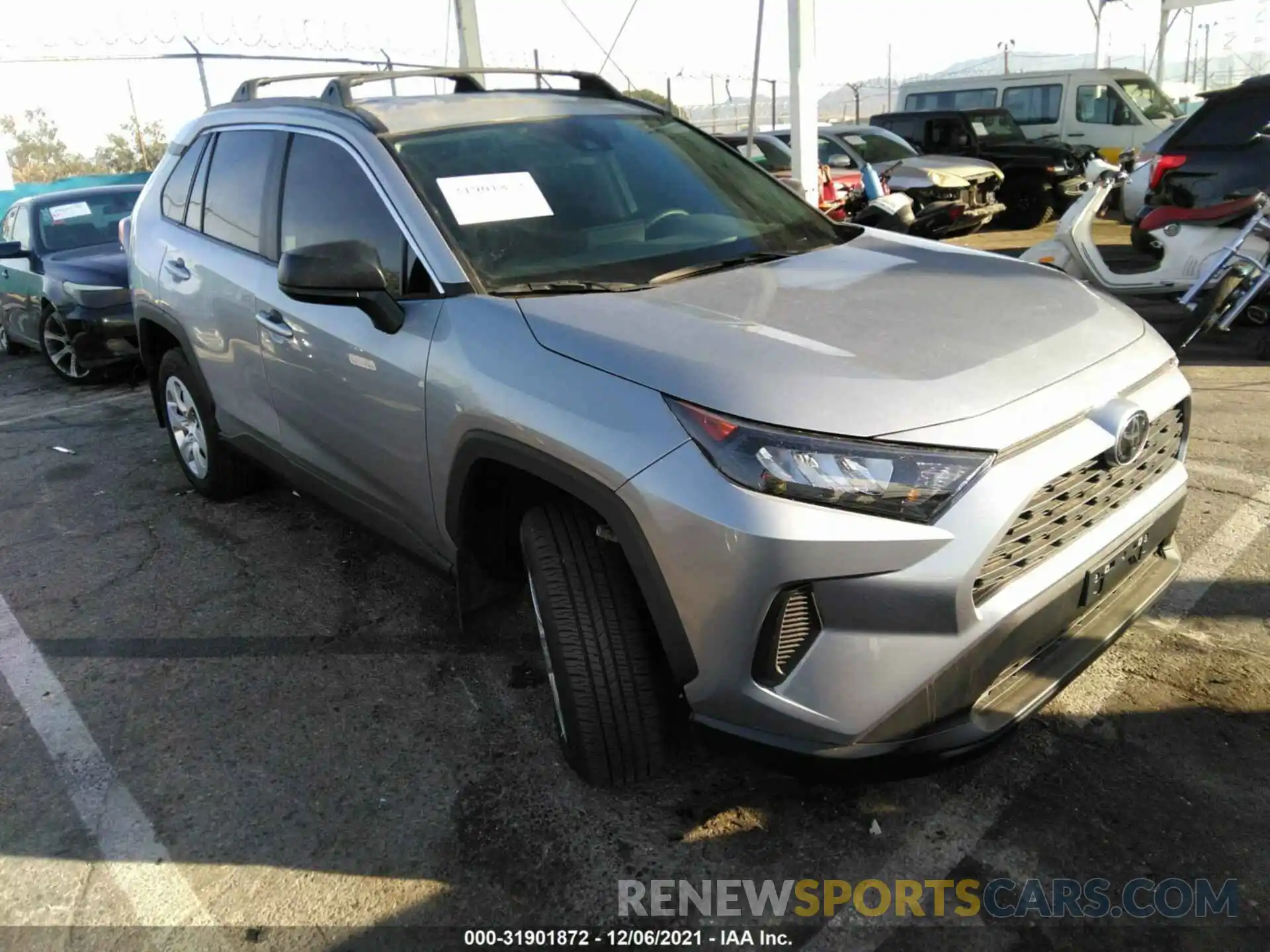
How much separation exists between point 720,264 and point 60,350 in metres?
6.80

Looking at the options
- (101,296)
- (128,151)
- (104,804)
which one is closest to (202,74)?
(128,151)

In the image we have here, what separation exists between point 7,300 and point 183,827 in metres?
7.79

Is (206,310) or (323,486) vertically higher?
(206,310)

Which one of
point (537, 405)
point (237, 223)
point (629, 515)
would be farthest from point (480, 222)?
point (237, 223)

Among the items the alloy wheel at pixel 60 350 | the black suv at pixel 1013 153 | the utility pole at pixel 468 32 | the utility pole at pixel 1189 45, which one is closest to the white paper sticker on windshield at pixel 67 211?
the alloy wheel at pixel 60 350

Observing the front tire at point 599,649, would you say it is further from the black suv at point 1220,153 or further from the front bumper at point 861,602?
the black suv at point 1220,153

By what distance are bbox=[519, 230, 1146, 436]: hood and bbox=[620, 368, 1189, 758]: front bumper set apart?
0.18 m

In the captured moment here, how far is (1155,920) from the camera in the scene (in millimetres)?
2166

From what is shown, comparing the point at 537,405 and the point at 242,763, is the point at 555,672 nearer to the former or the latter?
the point at 537,405

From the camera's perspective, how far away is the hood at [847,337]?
2074 mm

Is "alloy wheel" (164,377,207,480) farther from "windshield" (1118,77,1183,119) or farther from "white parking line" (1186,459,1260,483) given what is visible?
"windshield" (1118,77,1183,119)

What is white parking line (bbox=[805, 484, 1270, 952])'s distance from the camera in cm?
220

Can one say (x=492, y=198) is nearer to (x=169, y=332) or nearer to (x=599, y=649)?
(x=599, y=649)

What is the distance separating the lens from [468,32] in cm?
999
